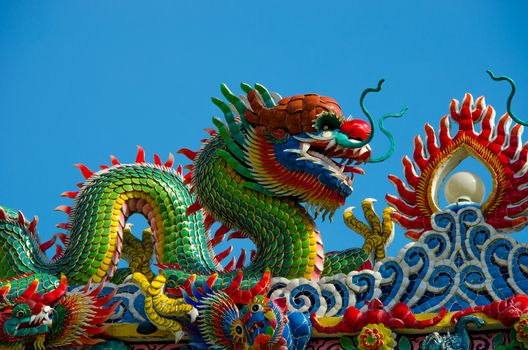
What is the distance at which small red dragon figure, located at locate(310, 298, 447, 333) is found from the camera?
1347cm

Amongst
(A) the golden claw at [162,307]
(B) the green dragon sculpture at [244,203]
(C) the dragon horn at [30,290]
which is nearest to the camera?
(A) the golden claw at [162,307]

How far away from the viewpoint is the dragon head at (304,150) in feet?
47.7

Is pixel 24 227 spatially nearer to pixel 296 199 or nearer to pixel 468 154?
pixel 296 199

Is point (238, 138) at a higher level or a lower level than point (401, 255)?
higher

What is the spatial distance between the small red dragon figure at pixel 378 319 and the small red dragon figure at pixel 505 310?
Result: 8.4 inches

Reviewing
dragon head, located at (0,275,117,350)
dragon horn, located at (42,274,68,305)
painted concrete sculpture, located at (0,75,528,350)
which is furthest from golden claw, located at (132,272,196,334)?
dragon horn, located at (42,274,68,305)

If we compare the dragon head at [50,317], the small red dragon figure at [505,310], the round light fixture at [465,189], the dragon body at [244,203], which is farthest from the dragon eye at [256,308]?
the round light fixture at [465,189]

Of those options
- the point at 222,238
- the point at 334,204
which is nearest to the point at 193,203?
the point at 222,238

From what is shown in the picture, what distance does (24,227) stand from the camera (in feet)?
49.9

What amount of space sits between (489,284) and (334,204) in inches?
64.3

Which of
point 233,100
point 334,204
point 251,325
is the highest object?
point 233,100

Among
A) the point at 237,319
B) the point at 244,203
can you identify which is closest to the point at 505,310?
the point at 237,319

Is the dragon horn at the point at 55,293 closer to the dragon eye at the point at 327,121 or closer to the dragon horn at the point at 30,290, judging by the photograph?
the dragon horn at the point at 30,290

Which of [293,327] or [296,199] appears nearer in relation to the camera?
[293,327]
